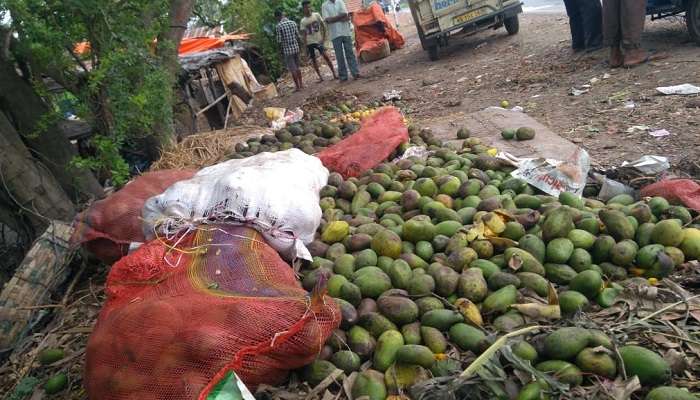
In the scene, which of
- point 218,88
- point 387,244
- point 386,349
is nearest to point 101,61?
point 387,244

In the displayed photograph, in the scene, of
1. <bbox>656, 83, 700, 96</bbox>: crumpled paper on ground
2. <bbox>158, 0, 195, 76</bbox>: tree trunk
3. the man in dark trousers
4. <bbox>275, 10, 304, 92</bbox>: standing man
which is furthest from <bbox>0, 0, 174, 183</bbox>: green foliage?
the man in dark trousers

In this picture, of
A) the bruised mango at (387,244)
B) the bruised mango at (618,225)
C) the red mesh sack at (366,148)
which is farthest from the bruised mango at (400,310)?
the red mesh sack at (366,148)

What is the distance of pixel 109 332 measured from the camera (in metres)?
2.31

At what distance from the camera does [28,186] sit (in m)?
4.59

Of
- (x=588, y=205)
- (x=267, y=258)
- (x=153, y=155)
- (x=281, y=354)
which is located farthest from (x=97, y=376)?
(x=153, y=155)

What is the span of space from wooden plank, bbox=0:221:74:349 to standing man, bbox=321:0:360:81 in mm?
8899

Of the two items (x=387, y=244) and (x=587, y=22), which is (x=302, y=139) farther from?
(x=587, y=22)

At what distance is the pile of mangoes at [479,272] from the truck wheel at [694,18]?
518cm

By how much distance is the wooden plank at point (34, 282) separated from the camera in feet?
11.3

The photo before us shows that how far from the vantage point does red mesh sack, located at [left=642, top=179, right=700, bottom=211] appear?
10.7 feet

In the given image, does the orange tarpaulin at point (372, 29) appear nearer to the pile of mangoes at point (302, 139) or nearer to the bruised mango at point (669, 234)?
the pile of mangoes at point (302, 139)

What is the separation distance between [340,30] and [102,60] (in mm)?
7683

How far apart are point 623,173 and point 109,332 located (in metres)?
3.83

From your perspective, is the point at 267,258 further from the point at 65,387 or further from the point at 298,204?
the point at 65,387
